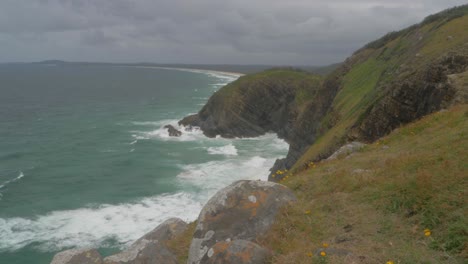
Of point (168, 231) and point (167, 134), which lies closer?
point (168, 231)

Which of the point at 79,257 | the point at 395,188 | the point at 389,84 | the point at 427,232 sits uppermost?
the point at 389,84

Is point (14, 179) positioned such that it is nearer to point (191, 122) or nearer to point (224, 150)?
point (224, 150)

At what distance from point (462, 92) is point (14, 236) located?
101ft

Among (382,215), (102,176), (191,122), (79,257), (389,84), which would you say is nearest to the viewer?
(382,215)

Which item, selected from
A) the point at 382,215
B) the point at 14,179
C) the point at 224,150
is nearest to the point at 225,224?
the point at 382,215

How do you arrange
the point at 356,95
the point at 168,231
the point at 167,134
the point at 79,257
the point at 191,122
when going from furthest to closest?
the point at 191,122 → the point at 167,134 → the point at 356,95 → the point at 168,231 → the point at 79,257

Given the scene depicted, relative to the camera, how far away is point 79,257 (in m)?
8.93

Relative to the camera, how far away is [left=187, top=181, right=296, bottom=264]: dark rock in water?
7.81 meters

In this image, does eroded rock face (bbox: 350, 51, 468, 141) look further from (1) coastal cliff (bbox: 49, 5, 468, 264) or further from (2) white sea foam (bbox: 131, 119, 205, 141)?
(2) white sea foam (bbox: 131, 119, 205, 141)

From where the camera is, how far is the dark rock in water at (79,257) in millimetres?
8789

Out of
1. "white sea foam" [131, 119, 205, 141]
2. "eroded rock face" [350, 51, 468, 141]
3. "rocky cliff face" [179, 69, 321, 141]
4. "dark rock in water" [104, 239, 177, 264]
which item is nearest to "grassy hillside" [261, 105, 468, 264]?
"dark rock in water" [104, 239, 177, 264]

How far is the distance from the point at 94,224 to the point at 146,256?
23438mm

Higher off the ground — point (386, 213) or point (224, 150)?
point (386, 213)

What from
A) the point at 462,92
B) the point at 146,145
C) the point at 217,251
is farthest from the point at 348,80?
the point at 217,251
